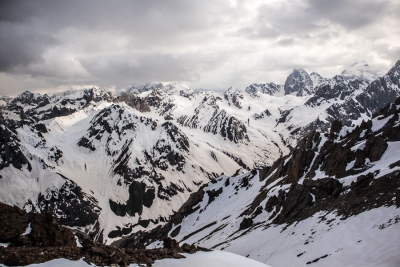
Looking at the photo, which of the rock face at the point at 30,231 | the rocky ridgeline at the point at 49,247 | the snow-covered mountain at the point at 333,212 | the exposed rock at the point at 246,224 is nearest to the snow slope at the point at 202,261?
the rocky ridgeline at the point at 49,247

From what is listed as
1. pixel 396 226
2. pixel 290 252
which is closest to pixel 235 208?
pixel 290 252

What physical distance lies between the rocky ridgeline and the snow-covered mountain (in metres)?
15.8

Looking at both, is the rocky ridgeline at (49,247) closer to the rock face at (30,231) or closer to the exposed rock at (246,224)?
the rock face at (30,231)

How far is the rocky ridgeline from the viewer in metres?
18.2

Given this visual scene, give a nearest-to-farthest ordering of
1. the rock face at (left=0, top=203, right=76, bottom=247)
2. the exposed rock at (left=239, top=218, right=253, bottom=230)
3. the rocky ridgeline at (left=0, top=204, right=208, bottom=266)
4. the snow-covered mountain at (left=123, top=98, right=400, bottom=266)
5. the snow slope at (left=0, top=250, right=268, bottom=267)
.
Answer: the snow slope at (left=0, top=250, right=268, bottom=267), the rocky ridgeline at (left=0, top=204, right=208, bottom=266), the rock face at (left=0, top=203, right=76, bottom=247), the snow-covered mountain at (left=123, top=98, right=400, bottom=266), the exposed rock at (left=239, top=218, right=253, bottom=230)

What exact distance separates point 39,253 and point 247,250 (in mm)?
37159

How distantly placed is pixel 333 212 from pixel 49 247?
1504 inches

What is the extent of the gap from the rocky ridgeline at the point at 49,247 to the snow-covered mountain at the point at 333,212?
15.8m

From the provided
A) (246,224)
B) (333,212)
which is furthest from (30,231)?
(246,224)

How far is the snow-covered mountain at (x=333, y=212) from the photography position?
28844 mm

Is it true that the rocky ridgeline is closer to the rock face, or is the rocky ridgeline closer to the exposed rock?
the rock face

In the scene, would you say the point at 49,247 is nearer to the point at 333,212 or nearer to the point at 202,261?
the point at 202,261

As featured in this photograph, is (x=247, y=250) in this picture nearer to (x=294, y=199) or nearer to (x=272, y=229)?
(x=272, y=229)

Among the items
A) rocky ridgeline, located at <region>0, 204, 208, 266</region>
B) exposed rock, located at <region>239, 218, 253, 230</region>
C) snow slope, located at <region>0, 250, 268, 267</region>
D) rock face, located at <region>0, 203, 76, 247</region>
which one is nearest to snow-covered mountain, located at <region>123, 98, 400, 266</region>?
exposed rock, located at <region>239, 218, 253, 230</region>
